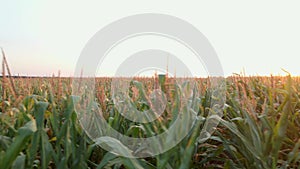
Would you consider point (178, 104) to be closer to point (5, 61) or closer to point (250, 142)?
point (250, 142)

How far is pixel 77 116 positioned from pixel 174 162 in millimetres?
564

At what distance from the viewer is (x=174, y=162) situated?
1.47m

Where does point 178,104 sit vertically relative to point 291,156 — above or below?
above

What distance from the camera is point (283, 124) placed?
1.48 metres

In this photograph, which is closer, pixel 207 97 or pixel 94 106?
pixel 94 106

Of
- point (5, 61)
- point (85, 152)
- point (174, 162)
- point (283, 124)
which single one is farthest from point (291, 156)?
point (5, 61)

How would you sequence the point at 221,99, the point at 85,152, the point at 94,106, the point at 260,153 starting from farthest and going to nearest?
the point at 221,99 < the point at 94,106 < the point at 85,152 < the point at 260,153

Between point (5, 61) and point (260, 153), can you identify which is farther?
point (260, 153)

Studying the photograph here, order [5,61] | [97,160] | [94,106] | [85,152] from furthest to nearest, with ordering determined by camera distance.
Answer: [94,106], [97,160], [85,152], [5,61]

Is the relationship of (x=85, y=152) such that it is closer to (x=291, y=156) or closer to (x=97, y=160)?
(x=97, y=160)

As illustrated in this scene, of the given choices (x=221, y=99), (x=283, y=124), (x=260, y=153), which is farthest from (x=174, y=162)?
(x=221, y=99)

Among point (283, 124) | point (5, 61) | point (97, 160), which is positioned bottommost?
point (97, 160)

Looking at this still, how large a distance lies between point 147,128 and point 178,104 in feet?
0.65

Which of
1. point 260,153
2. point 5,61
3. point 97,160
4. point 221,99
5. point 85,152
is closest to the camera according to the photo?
point 5,61
